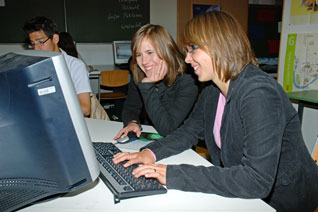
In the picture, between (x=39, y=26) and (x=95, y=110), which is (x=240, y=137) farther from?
(x=39, y=26)

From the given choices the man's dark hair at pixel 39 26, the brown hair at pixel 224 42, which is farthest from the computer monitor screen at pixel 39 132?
the man's dark hair at pixel 39 26

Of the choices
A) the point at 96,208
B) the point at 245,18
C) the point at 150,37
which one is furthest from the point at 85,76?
the point at 245,18

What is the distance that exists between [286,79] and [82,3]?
3257 mm

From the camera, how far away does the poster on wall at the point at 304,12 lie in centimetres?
241

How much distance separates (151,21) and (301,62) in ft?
10.0

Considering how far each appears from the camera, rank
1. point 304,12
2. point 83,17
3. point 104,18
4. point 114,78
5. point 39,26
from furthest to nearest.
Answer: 1. point 104,18
2. point 83,17
3. point 114,78
4. point 304,12
5. point 39,26

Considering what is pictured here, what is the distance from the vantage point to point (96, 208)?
0.76 metres

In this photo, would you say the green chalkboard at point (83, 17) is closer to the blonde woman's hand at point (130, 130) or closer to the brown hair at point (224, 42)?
the blonde woman's hand at point (130, 130)

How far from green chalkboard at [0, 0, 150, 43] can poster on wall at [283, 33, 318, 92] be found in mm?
2844

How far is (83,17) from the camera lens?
14.7 ft

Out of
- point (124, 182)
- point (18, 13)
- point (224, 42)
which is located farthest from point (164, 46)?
point (18, 13)

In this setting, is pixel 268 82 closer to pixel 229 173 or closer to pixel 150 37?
pixel 229 173

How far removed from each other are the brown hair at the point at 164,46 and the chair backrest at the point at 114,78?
228cm

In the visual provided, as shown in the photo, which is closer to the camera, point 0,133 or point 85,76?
point 0,133
